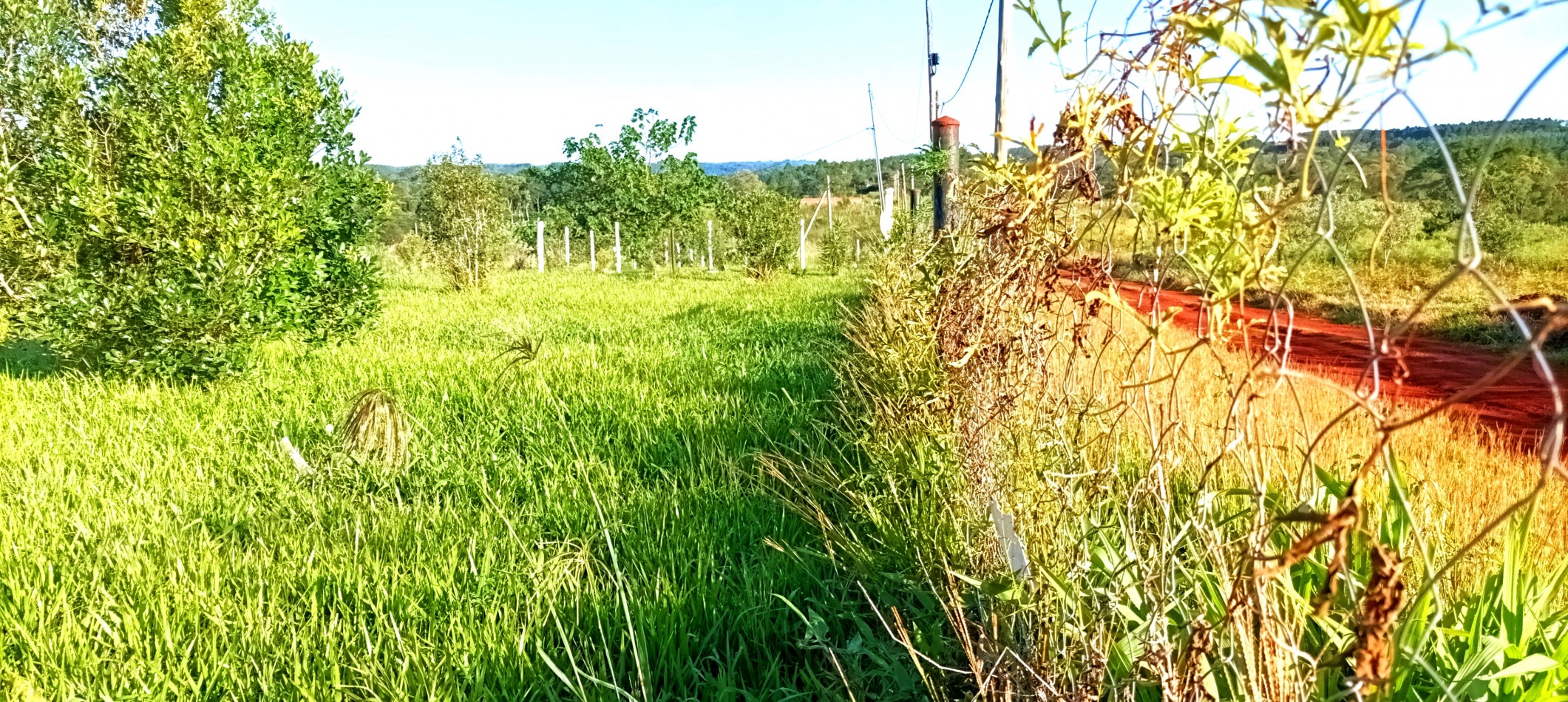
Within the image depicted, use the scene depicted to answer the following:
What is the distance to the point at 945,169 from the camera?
259 inches

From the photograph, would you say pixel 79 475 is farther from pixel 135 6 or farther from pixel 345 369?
pixel 135 6

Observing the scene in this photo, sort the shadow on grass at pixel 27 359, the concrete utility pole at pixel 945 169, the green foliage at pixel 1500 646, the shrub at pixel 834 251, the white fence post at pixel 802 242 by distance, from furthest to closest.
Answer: the shrub at pixel 834 251 < the white fence post at pixel 802 242 < the concrete utility pole at pixel 945 169 < the shadow on grass at pixel 27 359 < the green foliage at pixel 1500 646

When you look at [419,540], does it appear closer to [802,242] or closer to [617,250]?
[802,242]

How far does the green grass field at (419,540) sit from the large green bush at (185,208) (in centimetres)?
39

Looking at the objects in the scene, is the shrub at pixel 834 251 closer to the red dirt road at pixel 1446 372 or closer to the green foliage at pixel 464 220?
the green foliage at pixel 464 220

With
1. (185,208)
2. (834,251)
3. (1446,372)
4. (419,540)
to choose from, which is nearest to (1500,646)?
(419,540)

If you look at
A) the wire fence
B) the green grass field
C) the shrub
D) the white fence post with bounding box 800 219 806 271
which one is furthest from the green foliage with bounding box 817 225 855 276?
the wire fence

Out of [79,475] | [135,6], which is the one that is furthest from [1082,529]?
[135,6]

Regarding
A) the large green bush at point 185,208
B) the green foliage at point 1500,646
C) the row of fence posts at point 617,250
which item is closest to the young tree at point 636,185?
the row of fence posts at point 617,250

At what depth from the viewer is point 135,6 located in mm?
16031

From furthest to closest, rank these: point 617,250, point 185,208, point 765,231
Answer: point 617,250, point 765,231, point 185,208

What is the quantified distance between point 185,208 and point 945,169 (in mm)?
5153

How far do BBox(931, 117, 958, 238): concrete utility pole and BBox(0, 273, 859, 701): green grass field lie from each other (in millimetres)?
2054

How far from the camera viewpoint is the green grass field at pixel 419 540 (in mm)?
1981
